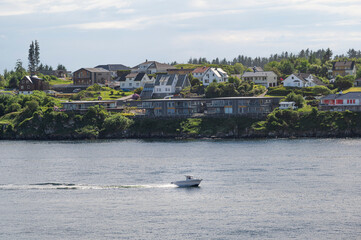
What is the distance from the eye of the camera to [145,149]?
336ft

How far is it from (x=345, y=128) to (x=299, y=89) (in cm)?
2875

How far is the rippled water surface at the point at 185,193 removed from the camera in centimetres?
5241

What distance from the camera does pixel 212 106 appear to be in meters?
128

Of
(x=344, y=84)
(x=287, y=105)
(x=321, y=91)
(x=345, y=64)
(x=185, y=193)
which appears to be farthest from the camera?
(x=345, y=64)

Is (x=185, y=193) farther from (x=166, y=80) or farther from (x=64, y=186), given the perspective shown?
(x=166, y=80)

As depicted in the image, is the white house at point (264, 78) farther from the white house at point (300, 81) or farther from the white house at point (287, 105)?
the white house at point (287, 105)

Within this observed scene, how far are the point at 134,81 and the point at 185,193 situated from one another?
108063 millimetres

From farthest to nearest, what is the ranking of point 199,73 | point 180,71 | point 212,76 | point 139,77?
point 180,71, point 139,77, point 199,73, point 212,76

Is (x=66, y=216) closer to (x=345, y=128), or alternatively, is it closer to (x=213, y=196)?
(x=213, y=196)

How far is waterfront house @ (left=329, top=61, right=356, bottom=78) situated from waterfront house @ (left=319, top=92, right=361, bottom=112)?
52521 millimetres

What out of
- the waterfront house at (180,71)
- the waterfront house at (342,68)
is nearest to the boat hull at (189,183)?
the waterfront house at (342,68)

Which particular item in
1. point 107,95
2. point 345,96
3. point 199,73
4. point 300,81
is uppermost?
point 199,73

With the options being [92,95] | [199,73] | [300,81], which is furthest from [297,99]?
[92,95]

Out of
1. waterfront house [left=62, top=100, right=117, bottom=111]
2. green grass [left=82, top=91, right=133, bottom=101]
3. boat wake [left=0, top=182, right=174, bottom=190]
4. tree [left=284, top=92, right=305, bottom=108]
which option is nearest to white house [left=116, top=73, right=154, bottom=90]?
green grass [left=82, top=91, right=133, bottom=101]
